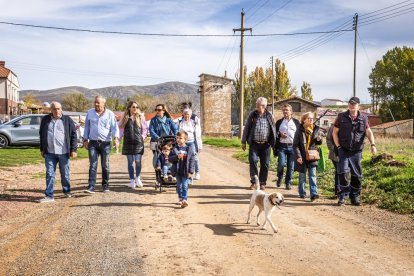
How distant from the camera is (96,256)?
5340 millimetres

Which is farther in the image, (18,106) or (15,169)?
(18,106)

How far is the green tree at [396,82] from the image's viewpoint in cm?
6059

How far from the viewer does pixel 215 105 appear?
5625 centimetres

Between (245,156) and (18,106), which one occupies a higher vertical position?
(18,106)

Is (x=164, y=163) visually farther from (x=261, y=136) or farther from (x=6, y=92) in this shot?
(x=6, y=92)

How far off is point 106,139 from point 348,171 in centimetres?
577

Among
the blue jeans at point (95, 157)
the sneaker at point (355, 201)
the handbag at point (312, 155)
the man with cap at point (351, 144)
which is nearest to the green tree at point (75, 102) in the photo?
the blue jeans at point (95, 157)

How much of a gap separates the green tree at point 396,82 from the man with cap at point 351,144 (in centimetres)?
5556

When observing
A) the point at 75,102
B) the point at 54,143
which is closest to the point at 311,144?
the point at 54,143

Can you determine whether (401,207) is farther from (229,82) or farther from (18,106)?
(18,106)

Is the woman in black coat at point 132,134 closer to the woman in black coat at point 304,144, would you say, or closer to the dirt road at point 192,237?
the dirt road at point 192,237

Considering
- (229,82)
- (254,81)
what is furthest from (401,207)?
(254,81)

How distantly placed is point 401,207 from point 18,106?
7171 centimetres

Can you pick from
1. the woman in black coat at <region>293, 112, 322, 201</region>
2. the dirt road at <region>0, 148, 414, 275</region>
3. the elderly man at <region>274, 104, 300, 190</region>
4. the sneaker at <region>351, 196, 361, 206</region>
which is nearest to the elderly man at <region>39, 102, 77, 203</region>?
the dirt road at <region>0, 148, 414, 275</region>
